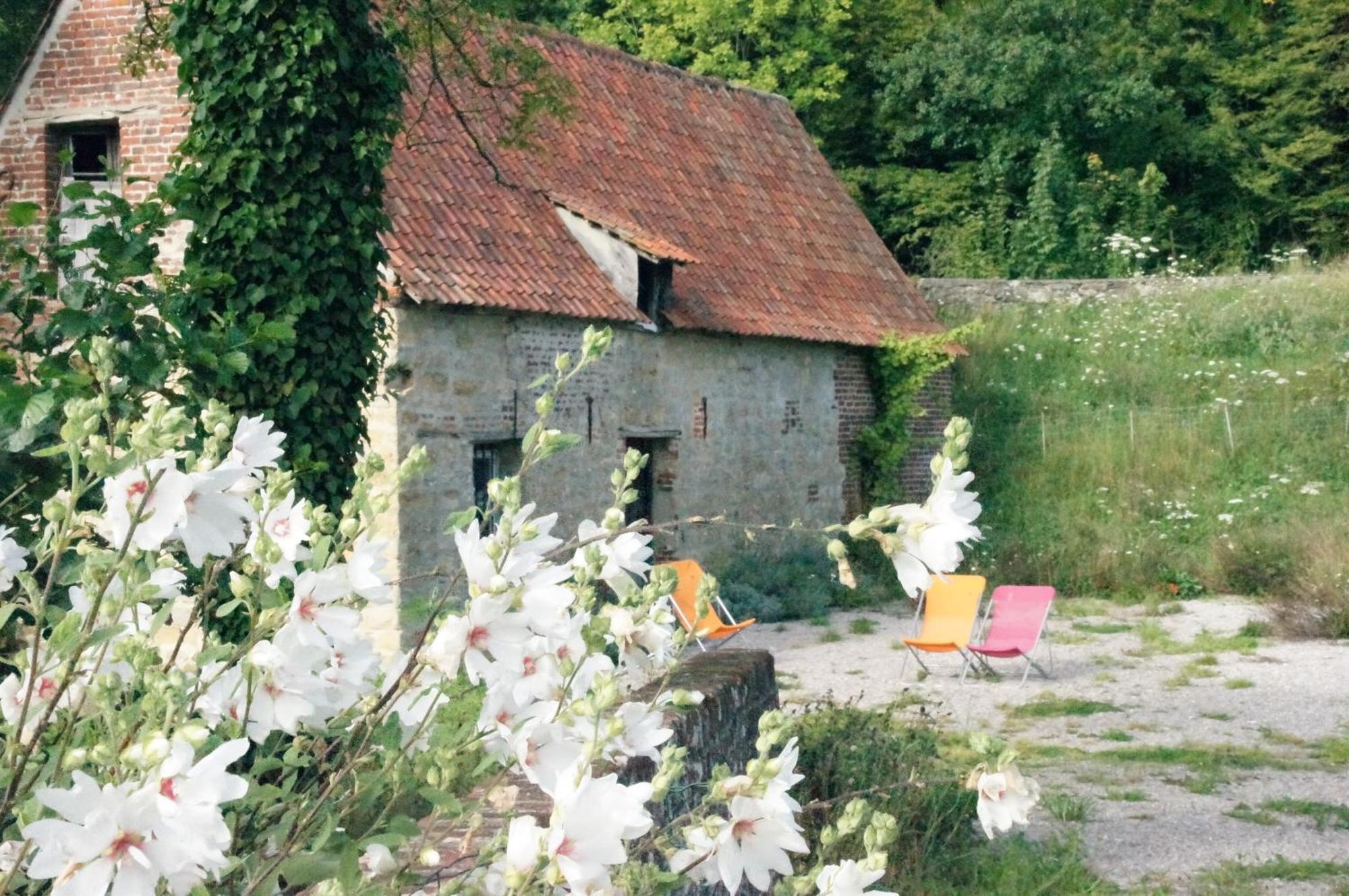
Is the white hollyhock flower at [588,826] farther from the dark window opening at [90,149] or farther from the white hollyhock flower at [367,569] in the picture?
the dark window opening at [90,149]

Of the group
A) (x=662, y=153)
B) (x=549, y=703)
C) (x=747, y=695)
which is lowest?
(x=747, y=695)

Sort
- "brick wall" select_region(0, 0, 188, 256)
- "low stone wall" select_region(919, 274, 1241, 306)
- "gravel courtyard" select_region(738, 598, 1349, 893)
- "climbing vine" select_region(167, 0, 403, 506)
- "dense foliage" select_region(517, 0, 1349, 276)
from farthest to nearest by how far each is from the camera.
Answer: "dense foliage" select_region(517, 0, 1349, 276), "low stone wall" select_region(919, 274, 1241, 306), "brick wall" select_region(0, 0, 188, 256), "climbing vine" select_region(167, 0, 403, 506), "gravel courtyard" select_region(738, 598, 1349, 893)

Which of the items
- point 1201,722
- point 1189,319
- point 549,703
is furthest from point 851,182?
point 549,703

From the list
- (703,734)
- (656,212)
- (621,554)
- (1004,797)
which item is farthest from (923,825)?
(656,212)

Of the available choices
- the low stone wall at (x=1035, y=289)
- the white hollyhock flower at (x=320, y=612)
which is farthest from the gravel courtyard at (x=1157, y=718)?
the low stone wall at (x=1035, y=289)

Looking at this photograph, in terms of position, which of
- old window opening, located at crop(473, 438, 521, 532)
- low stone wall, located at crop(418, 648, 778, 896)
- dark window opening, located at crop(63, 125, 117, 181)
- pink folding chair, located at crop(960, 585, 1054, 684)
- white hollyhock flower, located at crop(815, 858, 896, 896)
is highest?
→ dark window opening, located at crop(63, 125, 117, 181)

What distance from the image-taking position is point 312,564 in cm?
224

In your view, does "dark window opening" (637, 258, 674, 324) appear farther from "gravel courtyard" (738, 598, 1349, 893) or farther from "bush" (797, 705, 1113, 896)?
"bush" (797, 705, 1113, 896)

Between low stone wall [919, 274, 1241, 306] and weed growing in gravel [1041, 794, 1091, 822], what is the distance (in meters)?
17.8

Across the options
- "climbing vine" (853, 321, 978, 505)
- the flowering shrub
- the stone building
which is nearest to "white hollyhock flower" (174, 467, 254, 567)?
the flowering shrub

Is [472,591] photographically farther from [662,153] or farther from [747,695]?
[662,153]

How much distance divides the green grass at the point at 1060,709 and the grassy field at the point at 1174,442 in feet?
14.2

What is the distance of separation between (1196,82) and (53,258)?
32641 millimetres

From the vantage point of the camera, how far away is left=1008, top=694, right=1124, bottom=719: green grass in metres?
11.6
